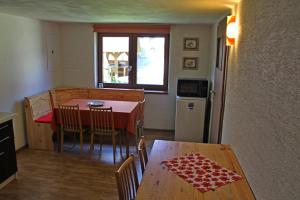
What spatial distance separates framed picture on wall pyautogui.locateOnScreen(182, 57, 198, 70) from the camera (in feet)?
16.5

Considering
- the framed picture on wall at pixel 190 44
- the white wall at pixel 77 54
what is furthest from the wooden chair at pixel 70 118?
the framed picture on wall at pixel 190 44

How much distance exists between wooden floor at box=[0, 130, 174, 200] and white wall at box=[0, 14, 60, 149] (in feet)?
2.16

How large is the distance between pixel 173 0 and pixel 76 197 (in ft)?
7.65

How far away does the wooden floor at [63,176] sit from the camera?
2953 millimetres

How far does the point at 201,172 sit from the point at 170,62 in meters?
3.52

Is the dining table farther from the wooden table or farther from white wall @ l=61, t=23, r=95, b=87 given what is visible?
the wooden table

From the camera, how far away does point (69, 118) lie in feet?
12.9

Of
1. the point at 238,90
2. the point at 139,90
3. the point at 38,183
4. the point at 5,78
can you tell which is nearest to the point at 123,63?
the point at 139,90

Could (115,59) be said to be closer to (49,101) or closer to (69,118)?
(49,101)

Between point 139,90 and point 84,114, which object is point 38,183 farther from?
point 139,90

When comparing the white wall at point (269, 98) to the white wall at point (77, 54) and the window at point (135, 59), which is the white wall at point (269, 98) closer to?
the window at point (135, 59)

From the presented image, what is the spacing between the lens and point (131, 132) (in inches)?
153

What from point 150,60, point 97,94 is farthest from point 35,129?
point 150,60

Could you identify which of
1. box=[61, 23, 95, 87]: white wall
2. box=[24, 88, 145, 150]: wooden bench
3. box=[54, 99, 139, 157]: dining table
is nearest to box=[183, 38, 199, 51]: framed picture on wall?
box=[24, 88, 145, 150]: wooden bench
